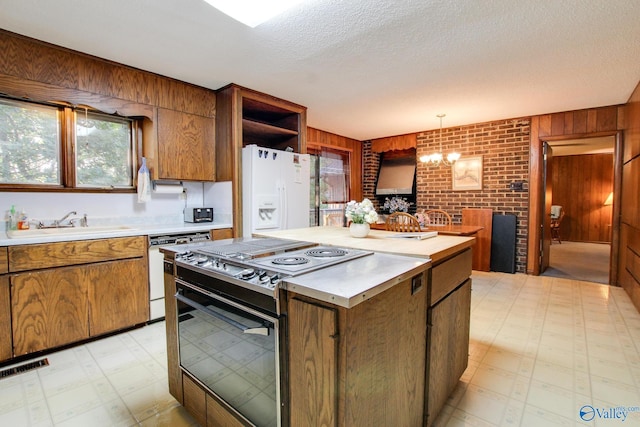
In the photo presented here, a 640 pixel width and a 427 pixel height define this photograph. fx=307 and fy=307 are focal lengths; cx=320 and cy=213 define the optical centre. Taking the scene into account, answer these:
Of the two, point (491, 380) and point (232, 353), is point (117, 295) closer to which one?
point (232, 353)

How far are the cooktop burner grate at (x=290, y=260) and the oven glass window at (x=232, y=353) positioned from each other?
24 cm

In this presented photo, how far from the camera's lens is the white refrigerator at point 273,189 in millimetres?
3297

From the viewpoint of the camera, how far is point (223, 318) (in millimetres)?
1267

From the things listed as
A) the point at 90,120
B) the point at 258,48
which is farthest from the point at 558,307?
the point at 90,120

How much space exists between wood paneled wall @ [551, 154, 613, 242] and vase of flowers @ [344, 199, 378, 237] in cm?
785

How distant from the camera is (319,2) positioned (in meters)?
1.91

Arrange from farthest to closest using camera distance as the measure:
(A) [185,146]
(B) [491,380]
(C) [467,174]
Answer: (C) [467,174] < (A) [185,146] < (B) [491,380]

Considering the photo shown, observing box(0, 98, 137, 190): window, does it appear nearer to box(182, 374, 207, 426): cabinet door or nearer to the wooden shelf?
the wooden shelf

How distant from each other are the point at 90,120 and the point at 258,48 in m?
1.78

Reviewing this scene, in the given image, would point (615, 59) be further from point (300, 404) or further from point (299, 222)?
point (300, 404)

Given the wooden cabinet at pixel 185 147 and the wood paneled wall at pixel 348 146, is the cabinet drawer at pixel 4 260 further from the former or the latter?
the wood paneled wall at pixel 348 146

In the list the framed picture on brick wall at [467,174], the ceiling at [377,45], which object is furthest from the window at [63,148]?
the framed picture on brick wall at [467,174]

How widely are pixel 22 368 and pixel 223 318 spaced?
1.95 m

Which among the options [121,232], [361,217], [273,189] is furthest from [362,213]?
[121,232]
